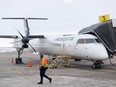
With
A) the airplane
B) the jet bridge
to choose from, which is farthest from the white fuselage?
the jet bridge

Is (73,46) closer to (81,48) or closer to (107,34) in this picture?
(81,48)

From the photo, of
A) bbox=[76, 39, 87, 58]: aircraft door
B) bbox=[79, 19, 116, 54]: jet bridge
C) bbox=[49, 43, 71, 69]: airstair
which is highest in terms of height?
bbox=[79, 19, 116, 54]: jet bridge

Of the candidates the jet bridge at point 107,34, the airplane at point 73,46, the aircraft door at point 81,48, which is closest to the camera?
the airplane at point 73,46

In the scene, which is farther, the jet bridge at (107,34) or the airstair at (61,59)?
the airstair at (61,59)

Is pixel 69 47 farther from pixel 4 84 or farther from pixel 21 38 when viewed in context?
pixel 4 84

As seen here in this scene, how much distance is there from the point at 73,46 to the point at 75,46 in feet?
1.10

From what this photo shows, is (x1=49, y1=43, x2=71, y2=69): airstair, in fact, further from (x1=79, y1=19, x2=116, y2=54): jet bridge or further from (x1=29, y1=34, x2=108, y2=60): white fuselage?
(x1=79, y1=19, x2=116, y2=54): jet bridge

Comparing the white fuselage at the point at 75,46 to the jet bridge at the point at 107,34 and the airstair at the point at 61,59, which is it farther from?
Answer: the jet bridge at the point at 107,34

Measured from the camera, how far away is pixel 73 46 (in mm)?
26641

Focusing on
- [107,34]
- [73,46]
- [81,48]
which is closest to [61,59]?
[73,46]

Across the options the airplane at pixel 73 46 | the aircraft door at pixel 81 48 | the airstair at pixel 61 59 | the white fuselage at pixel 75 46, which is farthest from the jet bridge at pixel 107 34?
the airstair at pixel 61 59

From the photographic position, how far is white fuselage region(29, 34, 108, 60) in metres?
24.3

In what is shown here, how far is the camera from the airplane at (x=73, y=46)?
24.4 m

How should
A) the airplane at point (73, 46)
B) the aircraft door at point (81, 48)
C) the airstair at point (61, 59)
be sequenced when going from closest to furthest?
the airplane at point (73, 46), the aircraft door at point (81, 48), the airstair at point (61, 59)
